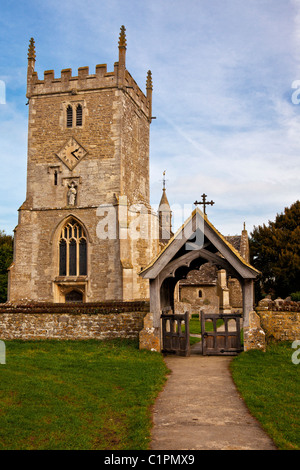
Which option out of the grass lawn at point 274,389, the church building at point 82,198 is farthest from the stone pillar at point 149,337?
the church building at point 82,198

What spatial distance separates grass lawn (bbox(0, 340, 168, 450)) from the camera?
18.1 feet

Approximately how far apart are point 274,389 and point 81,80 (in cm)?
2144

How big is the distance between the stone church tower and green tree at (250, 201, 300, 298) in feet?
50.2

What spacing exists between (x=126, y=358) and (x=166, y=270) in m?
2.76

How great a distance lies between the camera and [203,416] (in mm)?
6566

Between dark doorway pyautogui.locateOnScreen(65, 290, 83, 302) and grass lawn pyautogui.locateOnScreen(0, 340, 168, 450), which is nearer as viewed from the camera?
grass lawn pyautogui.locateOnScreen(0, 340, 168, 450)

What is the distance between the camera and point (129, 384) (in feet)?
27.7

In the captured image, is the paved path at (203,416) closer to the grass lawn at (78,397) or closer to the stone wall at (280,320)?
the grass lawn at (78,397)

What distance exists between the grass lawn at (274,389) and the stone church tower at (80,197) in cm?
1219

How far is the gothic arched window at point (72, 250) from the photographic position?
23734 millimetres

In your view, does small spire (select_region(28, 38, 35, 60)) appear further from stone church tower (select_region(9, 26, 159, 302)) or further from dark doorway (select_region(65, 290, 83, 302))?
dark doorway (select_region(65, 290, 83, 302))

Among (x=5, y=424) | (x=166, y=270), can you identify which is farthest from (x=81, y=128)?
(x=5, y=424)

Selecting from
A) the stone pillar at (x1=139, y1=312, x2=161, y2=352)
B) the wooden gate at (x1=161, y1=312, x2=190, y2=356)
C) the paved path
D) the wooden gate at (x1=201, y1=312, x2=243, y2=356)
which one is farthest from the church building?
the paved path
